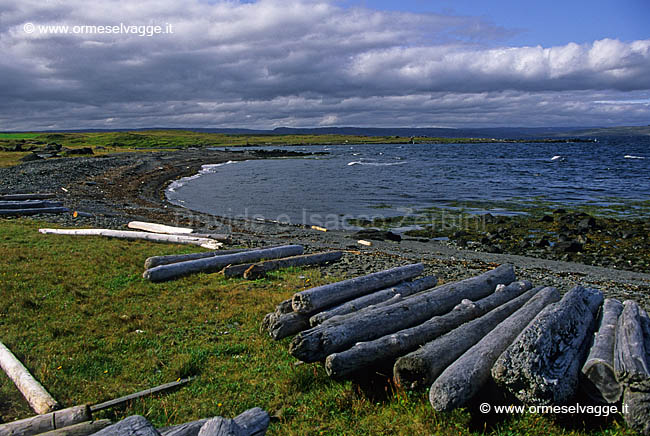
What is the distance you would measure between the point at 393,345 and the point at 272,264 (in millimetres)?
7750

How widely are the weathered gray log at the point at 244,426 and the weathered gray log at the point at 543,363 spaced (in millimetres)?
3179

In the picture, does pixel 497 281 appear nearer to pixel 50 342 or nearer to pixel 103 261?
pixel 50 342

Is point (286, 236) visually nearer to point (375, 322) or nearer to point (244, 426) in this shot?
point (375, 322)

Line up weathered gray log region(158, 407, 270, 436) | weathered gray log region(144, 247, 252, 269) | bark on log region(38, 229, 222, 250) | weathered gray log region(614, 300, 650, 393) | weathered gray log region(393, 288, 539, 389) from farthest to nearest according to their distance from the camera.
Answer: bark on log region(38, 229, 222, 250) < weathered gray log region(144, 247, 252, 269) < weathered gray log region(393, 288, 539, 389) < weathered gray log region(614, 300, 650, 393) < weathered gray log region(158, 407, 270, 436)

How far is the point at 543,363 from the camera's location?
5.70 m

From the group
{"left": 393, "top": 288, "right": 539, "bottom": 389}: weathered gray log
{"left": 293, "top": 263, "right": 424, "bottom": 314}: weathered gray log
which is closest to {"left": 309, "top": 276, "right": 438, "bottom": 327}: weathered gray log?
{"left": 293, "top": 263, "right": 424, "bottom": 314}: weathered gray log

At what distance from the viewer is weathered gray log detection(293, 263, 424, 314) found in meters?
8.54

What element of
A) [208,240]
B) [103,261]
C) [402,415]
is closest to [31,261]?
[103,261]

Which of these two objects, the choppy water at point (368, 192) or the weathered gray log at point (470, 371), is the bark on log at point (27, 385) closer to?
the weathered gray log at point (470, 371)

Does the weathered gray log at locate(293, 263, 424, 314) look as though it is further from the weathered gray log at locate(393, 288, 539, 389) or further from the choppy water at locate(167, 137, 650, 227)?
the choppy water at locate(167, 137, 650, 227)

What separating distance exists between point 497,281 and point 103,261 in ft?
38.2

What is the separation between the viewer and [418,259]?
57.4ft

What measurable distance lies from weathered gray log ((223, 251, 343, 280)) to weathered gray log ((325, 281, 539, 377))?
665cm

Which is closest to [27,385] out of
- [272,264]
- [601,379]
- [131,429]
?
[131,429]
